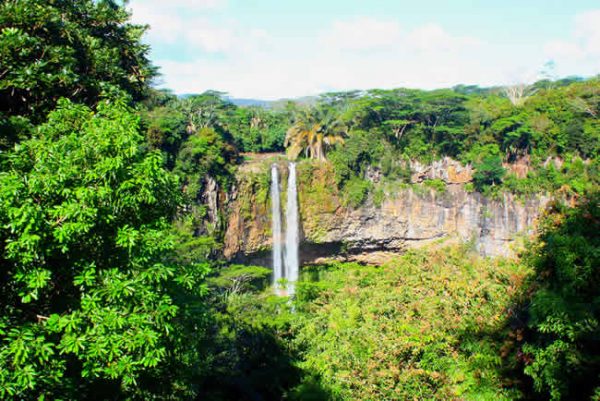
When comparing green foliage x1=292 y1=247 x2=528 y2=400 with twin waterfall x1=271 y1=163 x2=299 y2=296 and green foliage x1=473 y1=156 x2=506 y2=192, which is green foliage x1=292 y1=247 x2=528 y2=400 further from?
green foliage x1=473 y1=156 x2=506 y2=192

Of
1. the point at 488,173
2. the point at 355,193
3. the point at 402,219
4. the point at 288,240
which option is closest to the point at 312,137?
the point at 355,193

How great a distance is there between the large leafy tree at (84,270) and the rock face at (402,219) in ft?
57.1

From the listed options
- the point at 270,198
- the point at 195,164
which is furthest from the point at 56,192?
the point at 270,198

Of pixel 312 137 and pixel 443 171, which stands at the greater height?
pixel 312 137

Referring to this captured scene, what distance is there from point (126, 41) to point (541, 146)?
809 inches

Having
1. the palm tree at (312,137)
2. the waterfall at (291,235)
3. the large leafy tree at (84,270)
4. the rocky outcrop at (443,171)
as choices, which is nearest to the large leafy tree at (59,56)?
the large leafy tree at (84,270)

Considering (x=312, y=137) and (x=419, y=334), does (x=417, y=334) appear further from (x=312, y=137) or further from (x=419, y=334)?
(x=312, y=137)

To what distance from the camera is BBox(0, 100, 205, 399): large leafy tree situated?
3.65 meters

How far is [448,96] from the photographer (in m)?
25.9

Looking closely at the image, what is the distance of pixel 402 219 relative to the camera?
918 inches

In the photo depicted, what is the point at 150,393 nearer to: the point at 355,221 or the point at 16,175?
the point at 16,175

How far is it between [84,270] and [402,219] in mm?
20353

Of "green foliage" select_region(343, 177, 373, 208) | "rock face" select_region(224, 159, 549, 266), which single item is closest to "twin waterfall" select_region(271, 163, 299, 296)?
"rock face" select_region(224, 159, 549, 266)

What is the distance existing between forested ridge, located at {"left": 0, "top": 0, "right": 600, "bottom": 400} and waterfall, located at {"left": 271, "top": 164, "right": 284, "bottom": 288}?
211 inches
